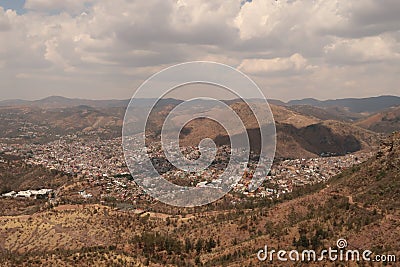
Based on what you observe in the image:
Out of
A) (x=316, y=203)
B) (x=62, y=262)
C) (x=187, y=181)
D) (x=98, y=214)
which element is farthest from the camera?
(x=187, y=181)

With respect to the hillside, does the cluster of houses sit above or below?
below

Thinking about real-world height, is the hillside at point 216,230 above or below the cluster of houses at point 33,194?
above

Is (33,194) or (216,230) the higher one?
(216,230)

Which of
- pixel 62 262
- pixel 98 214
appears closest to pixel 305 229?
pixel 62 262

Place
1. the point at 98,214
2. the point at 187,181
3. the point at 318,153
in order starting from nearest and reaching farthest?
the point at 98,214
the point at 187,181
the point at 318,153

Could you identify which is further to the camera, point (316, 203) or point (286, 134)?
point (286, 134)

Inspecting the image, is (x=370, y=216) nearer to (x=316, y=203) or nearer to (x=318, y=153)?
(x=316, y=203)

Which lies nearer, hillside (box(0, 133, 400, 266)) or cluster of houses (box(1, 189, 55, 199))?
hillside (box(0, 133, 400, 266))

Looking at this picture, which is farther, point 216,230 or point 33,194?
point 33,194

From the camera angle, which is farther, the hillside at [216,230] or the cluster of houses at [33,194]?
the cluster of houses at [33,194]

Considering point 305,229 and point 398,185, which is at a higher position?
point 398,185

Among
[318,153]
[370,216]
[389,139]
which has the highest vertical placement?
[389,139]
